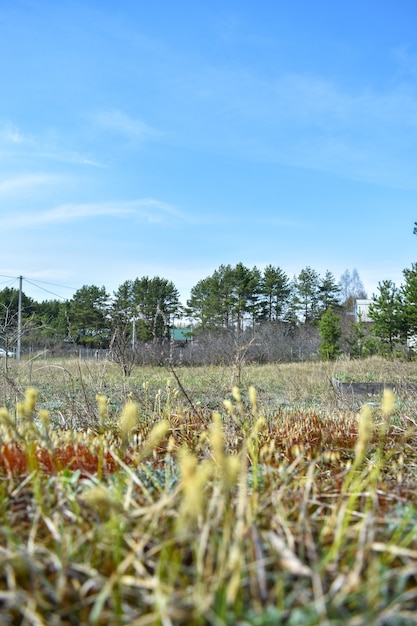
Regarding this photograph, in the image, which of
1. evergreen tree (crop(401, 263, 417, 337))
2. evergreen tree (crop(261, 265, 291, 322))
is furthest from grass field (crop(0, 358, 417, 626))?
evergreen tree (crop(261, 265, 291, 322))

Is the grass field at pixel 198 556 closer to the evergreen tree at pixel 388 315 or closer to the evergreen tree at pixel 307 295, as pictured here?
the evergreen tree at pixel 388 315

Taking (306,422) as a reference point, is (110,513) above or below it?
above

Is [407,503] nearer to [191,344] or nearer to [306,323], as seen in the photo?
[191,344]

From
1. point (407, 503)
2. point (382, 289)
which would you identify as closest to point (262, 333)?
point (382, 289)

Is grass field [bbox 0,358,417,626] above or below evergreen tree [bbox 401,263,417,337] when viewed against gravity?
below

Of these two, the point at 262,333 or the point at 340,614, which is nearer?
the point at 340,614

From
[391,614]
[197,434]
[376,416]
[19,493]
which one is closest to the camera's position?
[391,614]

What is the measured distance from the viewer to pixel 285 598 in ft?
3.06

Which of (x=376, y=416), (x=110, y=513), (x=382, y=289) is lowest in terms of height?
(x=376, y=416)

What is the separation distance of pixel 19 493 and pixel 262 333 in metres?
27.9

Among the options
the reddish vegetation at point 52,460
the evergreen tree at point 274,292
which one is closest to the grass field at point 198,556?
the reddish vegetation at point 52,460

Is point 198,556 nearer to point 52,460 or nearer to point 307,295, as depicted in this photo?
point 52,460

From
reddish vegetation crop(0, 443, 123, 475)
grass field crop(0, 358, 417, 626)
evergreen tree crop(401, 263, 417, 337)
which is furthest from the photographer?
evergreen tree crop(401, 263, 417, 337)

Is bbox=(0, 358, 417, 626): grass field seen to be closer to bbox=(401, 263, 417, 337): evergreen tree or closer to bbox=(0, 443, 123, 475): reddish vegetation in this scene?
bbox=(0, 443, 123, 475): reddish vegetation
